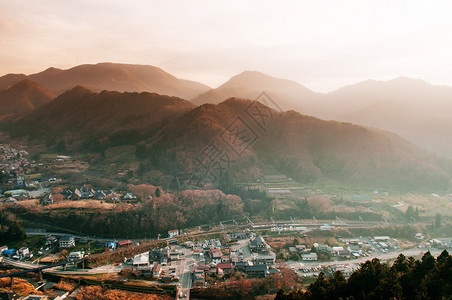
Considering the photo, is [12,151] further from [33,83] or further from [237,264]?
[237,264]

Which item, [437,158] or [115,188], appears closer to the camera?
[115,188]

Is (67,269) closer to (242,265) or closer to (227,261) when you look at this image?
(227,261)

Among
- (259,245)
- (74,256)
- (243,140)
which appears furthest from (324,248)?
(243,140)

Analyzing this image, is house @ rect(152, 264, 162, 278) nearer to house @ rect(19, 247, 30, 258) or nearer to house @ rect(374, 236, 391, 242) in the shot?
house @ rect(19, 247, 30, 258)

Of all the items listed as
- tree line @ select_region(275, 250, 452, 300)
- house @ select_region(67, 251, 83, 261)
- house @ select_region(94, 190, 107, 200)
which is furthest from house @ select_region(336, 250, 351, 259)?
house @ select_region(94, 190, 107, 200)

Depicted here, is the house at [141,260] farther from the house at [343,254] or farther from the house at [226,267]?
the house at [343,254]

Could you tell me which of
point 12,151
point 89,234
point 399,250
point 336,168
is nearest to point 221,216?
point 89,234

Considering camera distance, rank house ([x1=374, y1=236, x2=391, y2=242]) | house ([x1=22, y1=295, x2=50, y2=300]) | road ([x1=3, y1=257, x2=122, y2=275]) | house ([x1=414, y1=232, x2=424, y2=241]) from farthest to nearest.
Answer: house ([x1=414, y1=232, x2=424, y2=241]), house ([x1=374, y1=236, x2=391, y2=242]), road ([x1=3, y1=257, x2=122, y2=275]), house ([x1=22, y1=295, x2=50, y2=300])

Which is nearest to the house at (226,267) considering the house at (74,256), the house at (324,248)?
the house at (324,248)

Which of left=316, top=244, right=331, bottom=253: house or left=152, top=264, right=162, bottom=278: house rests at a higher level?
left=152, top=264, right=162, bottom=278: house
